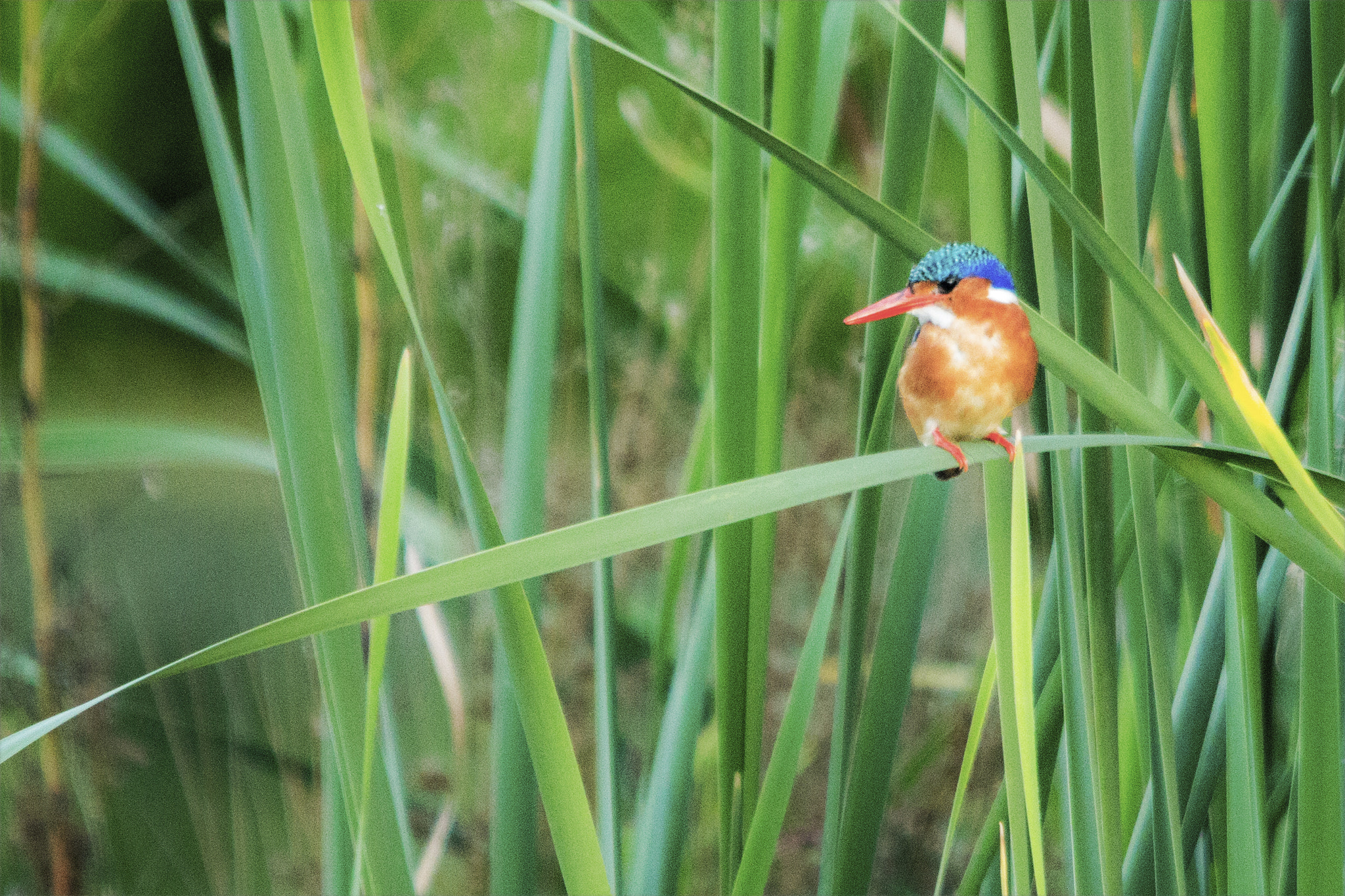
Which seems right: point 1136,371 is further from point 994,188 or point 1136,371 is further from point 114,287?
point 114,287

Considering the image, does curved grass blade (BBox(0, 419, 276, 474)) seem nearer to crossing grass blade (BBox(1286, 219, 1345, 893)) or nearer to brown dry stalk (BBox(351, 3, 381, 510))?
brown dry stalk (BBox(351, 3, 381, 510))

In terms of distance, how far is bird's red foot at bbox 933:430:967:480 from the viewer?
0.31 meters

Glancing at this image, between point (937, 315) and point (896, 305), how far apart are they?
3cm

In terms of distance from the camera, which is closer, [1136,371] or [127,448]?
[1136,371]

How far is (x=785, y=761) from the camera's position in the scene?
0.42m

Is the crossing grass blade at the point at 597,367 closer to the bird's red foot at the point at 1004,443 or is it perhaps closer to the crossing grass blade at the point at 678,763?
the crossing grass blade at the point at 678,763

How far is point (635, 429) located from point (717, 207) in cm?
52

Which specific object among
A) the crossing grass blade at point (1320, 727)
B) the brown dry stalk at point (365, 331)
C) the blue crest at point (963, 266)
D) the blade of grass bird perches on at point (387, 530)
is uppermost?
the brown dry stalk at point (365, 331)

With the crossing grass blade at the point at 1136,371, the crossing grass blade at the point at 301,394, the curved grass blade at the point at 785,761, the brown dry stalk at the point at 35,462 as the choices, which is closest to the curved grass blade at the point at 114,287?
the brown dry stalk at the point at 35,462

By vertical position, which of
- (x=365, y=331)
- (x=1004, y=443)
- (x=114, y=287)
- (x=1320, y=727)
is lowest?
(x=1320, y=727)

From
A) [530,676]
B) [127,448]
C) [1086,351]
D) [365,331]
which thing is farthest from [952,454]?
[127,448]

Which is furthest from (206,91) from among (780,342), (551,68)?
(780,342)

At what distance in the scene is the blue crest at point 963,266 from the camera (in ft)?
1.20

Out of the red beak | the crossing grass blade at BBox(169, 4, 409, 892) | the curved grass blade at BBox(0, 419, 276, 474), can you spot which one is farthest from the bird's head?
the curved grass blade at BBox(0, 419, 276, 474)
